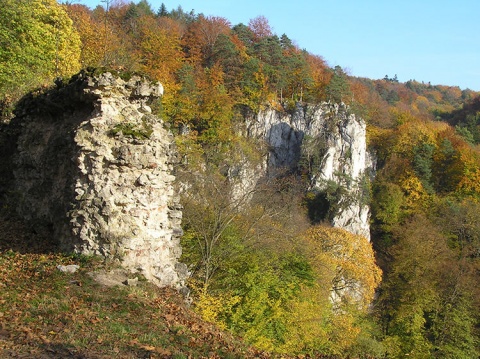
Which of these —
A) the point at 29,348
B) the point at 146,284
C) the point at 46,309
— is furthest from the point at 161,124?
the point at 29,348

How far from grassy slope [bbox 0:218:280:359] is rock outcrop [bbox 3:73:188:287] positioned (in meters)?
0.58

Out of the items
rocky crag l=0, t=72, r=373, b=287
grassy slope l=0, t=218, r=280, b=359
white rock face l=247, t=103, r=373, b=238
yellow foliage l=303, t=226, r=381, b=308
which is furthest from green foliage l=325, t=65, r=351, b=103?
grassy slope l=0, t=218, r=280, b=359

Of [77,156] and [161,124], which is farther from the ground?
[161,124]

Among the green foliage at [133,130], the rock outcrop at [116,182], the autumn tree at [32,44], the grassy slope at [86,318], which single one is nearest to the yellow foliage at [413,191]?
the autumn tree at [32,44]

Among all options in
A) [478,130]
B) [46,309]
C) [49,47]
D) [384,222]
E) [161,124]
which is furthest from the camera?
[478,130]

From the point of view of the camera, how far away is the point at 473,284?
1041 inches

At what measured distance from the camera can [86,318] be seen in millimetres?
7160

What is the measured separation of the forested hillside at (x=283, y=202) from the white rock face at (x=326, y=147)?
5.25 feet

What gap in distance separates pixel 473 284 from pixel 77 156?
81.9 feet

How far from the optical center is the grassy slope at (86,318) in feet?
20.5

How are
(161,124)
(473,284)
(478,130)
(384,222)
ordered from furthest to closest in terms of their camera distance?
1. (478,130)
2. (384,222)
3. (473,284)
4. (161,124)

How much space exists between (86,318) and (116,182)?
10.6ft

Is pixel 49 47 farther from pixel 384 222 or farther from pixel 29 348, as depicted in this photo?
pixel 384 222

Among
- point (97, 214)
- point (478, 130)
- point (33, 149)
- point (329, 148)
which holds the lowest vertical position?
point (97, 214)
